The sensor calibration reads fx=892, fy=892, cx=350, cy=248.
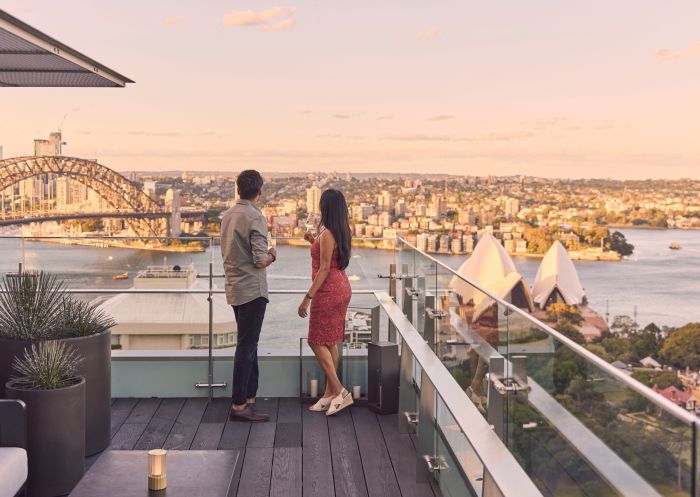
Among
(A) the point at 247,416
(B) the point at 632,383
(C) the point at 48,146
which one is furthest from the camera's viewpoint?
(C) the point at 48,146

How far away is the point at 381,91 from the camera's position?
5212cm

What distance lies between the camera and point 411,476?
4.49 metres

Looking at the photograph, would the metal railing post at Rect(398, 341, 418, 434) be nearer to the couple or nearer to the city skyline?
the couple

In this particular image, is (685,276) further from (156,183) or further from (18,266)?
(18,266)

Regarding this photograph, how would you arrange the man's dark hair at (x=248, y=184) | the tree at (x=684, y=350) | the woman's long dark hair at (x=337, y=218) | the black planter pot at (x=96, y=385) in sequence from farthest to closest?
the tree at (x=684, y=350), the woman's long dark hair at (x=337, y=218), the man's dark hair at (x=248, y=184), the black planter pot at (x=96, y=385)

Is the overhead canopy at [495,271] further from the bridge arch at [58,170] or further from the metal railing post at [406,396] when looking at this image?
the metal railing post at [406,396]

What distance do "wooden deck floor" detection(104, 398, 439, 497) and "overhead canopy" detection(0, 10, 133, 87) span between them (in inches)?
80.5

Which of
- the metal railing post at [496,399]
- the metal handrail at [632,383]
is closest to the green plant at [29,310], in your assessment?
the metal railing post at [496,399]

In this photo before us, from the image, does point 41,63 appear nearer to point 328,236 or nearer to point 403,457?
point 328,236

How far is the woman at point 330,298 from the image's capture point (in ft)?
17.5

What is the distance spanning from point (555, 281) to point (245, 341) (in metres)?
61.9

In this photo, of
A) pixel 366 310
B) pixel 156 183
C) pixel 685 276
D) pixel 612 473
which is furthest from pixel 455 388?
pixel 685 276

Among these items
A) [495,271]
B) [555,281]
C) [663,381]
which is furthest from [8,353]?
[555,281]

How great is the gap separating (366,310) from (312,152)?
135ft
